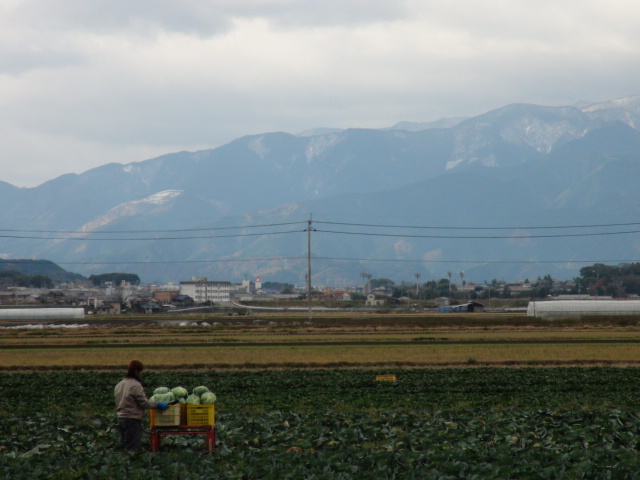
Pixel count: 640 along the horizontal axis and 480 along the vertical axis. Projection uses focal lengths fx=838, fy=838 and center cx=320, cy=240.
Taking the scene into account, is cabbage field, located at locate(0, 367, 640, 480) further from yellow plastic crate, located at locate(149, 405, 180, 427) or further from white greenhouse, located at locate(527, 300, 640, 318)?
white greenhouse, located at locate(527, 300, 640, 318)

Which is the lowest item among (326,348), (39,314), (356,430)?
(326,348)

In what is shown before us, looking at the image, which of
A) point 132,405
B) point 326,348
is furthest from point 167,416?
point 326,348

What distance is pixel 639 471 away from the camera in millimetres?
15859

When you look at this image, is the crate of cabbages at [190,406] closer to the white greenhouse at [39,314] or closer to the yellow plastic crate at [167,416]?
the yellow plastic crate at [167,416]

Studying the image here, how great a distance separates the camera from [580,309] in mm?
101312

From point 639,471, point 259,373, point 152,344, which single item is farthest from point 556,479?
point 152,344

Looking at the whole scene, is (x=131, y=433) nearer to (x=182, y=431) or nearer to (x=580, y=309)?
(x=182, y=431)

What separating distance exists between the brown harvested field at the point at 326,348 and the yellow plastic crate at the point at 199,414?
72.3 feet

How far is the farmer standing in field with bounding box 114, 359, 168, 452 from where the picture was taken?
711 inches

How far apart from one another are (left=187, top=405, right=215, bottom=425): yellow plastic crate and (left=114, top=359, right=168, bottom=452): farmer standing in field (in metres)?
0.59

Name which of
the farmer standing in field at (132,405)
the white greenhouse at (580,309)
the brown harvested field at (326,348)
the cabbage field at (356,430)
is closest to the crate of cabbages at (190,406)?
the farmer standing in field at (132,405)

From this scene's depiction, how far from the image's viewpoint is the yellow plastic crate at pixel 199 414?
18.2 metres

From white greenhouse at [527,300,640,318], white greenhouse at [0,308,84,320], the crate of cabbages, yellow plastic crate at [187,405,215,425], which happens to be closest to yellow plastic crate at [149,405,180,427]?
the crate of cabbages

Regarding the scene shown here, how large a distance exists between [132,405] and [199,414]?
1457 mm
